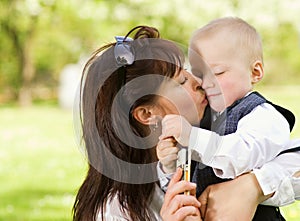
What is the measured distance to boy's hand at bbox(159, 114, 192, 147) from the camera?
2.08 metres

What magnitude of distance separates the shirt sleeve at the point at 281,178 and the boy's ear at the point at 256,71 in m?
0.31

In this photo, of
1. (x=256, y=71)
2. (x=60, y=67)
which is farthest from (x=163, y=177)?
(x=60, y=67)

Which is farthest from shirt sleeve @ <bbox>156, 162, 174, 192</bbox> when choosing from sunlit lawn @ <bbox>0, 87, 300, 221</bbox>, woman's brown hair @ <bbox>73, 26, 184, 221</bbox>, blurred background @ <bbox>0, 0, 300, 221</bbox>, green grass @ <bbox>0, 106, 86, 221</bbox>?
blurred background @ <bbox>0, 0, 300, 221</bbox>

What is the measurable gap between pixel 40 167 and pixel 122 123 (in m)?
6.82

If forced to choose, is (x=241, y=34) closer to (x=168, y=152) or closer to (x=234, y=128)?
(x=234, y=128)

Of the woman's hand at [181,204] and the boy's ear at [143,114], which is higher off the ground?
the boy's ear at [143,114]

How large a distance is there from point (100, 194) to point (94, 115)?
0.27 meters

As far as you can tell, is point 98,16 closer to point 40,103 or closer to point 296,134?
point 40,103

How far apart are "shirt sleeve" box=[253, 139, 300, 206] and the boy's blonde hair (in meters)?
0.39

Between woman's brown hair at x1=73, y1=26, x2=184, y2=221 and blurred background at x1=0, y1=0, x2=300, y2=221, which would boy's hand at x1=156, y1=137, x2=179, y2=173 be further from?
blurred background at x1=0, y1=0, x2=300, y2=221

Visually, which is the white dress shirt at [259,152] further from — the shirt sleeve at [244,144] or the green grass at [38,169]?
the green grass at [38,169]

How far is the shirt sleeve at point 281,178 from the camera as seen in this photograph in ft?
7.18

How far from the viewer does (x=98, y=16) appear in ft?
55.6

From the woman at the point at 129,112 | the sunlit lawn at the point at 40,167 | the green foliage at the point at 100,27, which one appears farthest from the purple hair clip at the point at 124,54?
the green foliage at the point at 100,27
